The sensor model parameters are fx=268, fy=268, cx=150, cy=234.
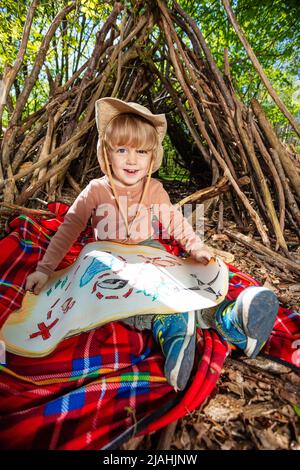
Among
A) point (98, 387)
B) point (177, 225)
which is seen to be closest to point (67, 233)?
point (177, 225)

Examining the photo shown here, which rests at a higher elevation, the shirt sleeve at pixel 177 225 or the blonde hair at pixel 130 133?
the blonde hair at pixel 130 133

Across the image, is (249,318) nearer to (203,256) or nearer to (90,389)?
(203,256)

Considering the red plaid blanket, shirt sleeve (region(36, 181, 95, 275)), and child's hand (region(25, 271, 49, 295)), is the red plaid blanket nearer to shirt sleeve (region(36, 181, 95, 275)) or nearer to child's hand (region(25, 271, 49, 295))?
child's hand (region(25, 271, 49, 295))

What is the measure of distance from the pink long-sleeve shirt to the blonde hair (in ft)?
0.65

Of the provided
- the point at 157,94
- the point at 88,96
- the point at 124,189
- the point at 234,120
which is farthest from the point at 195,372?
the point at 157,94

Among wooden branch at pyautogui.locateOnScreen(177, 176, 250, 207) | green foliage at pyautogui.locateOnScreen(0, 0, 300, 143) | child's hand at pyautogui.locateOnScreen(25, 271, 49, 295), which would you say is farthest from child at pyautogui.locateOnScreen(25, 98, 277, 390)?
green foliage at pyautogui.locateOnScreen(0, 0, 300, 143)

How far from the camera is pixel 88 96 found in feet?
7.78

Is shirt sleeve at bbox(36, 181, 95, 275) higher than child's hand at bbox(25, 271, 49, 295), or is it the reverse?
shirt sleeve at bbox(36, 181, 95, 275)

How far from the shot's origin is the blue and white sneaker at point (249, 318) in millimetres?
841

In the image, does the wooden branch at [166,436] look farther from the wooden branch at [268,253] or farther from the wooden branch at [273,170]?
the wooden branch at [273,170]

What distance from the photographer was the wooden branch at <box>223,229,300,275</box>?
162cm

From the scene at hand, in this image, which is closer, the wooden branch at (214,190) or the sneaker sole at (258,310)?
the sneaker sole at (258,310)

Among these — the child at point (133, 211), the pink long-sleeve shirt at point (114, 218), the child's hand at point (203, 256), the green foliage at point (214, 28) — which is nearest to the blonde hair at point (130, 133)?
the child at point (133, 211)

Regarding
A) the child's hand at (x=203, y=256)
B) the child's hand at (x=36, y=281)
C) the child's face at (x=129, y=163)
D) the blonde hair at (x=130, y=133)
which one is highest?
the blonde hair at (x=130, y=133)
